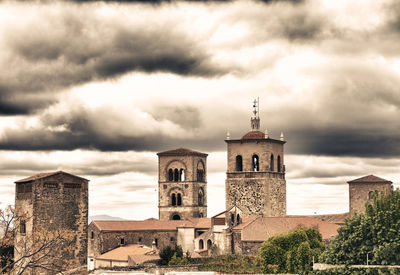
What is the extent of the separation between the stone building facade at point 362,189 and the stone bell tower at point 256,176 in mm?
9876

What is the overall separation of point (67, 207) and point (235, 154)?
66.0 ft

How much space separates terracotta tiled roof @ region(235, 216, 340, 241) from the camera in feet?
191

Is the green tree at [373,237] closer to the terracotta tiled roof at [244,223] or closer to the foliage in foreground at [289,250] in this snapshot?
the foliage in foreground at [289,250]

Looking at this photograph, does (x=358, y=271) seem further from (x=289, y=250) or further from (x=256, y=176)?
(x=256, y=176)

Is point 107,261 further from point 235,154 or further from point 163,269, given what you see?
point 235,154

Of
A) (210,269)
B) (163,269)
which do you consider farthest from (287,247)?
(163,269)

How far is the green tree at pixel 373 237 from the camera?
33906 mm

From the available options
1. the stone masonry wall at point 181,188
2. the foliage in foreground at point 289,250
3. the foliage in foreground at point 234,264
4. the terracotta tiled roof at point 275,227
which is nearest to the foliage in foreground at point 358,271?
the foliage in foreground at point 289,250

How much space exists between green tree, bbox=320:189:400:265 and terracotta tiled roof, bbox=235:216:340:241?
21.0 m

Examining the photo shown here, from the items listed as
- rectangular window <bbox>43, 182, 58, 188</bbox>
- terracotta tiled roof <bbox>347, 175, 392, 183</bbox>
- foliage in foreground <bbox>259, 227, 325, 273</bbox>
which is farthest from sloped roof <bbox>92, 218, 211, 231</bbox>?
foliage in foreground <bbox>259, 227, 325, 273</bbox>

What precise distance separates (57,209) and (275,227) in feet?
66.5

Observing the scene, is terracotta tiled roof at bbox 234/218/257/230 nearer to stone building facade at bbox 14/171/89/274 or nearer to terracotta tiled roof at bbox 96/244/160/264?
terracotta tiled roof at bbox 96/244/160/264

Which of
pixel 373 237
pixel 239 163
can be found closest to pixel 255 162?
pixel 239 163

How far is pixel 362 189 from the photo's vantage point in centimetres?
7419
